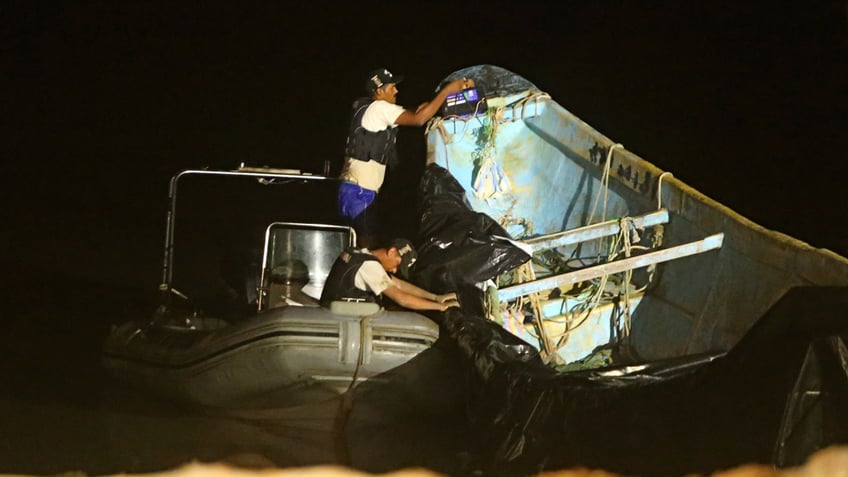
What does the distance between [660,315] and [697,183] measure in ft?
18.7

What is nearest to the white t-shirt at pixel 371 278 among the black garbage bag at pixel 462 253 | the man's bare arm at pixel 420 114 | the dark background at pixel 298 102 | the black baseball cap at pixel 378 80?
the black garbage bag at pixel 462 253

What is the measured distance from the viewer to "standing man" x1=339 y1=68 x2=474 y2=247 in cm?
597

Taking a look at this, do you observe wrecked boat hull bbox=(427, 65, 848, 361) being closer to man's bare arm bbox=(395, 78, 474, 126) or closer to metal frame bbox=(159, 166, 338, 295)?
man's bare arm bbox=(395, 78, 474, 126)

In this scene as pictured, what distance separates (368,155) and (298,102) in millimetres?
10731

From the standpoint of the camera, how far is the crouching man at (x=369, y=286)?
5047 millimetres

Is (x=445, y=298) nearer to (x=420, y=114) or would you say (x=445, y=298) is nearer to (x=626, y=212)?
(x=420, y=114)

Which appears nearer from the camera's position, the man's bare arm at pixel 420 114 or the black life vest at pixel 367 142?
the man's bare arm at pixel 420 114

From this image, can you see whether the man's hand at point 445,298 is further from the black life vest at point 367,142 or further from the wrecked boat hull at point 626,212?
the black life vest at point 367,142

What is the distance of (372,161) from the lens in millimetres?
6035

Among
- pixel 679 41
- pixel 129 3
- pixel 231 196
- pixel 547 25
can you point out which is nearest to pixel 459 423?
pixel 231 196

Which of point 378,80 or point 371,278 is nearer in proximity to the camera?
point 371,278

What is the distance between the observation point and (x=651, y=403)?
11.3ft

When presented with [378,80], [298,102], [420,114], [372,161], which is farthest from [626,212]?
[298,102]

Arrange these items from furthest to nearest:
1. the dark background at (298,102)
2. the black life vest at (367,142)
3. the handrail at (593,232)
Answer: the dark background at (298,102) → the black life vest at (367,142) → the handrail at (593,232)
